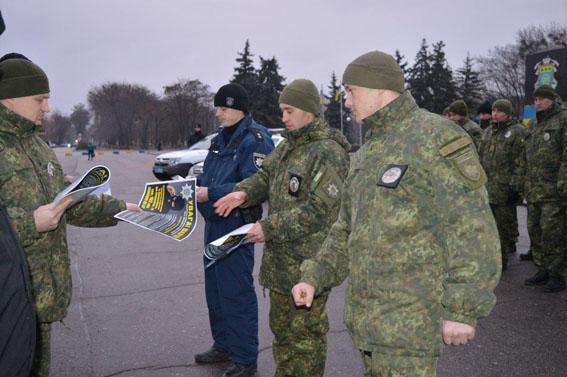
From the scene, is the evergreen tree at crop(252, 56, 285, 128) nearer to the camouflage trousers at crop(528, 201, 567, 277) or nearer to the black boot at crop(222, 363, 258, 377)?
the camouflage trousers at crop(528, 201, 567, 277)

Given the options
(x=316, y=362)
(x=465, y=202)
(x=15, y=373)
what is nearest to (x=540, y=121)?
(x=316, y=362)

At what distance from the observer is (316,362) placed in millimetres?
3322

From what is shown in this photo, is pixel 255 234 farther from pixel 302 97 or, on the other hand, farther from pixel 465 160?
pixel 465 160

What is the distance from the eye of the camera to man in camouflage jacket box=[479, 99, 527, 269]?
7086mm

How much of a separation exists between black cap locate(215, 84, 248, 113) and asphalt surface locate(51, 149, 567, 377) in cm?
190

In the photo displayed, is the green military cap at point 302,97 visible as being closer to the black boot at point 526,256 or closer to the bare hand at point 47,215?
the bare hand at point 47,215

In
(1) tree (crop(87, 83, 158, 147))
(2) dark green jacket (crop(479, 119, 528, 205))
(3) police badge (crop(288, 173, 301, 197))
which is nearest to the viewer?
(3) police badge (crop(288, 173, 301, 197))

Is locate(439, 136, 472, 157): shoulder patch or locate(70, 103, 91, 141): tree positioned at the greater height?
locate(70, 103, 91, 141): tree

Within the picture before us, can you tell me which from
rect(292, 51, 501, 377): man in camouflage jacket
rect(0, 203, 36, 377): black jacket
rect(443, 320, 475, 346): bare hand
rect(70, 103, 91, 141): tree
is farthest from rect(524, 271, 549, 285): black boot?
rect(70, 103, 91, 141): tree

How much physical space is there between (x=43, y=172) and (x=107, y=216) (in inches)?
21.4

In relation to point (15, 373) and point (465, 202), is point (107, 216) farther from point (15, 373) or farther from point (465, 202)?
point (465, 202)

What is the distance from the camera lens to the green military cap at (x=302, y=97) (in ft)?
11.1

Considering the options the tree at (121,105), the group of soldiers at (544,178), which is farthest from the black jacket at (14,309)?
the tree at (121,105)

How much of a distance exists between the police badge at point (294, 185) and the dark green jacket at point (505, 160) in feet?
15.5
